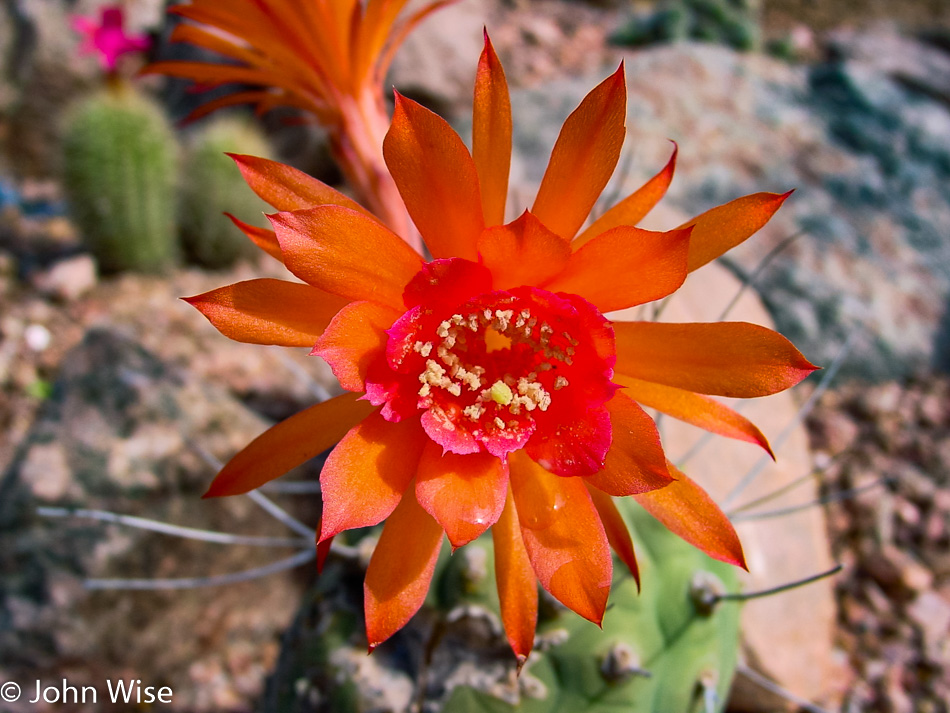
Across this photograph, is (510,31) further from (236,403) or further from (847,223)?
(236,403)

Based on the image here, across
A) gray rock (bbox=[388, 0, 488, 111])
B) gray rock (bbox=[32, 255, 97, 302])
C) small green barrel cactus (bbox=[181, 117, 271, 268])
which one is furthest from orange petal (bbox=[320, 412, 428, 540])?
gray rock (bbox=[388, 0, 488, 111])

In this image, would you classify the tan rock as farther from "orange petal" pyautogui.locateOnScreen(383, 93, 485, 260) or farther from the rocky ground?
"orange petal" pyautogui.locateOnScreen(383, 93, 485, 260)

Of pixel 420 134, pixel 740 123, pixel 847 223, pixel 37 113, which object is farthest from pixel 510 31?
pixel 420 134

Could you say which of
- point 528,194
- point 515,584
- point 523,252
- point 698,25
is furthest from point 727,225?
point 698,25

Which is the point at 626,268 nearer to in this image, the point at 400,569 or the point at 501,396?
the point at 501,396

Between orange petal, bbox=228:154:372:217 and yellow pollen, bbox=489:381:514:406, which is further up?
orange petal, bbox=228:154:372:217

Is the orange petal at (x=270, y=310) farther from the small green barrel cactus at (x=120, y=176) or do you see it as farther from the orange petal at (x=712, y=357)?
the small green barrel cactus at (x=120, y=176)
